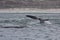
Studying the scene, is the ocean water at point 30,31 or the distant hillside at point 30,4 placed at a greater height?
the ocean water at point 30,31

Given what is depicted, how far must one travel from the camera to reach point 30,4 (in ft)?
44.2

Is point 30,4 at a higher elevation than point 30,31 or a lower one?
lower

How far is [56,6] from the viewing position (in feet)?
42.9

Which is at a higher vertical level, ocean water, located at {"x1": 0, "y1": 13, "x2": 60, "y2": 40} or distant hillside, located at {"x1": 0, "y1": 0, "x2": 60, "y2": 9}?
ocean water, located at {"x1": 0, "y1": 13, "x2": 60, "y2": 40}

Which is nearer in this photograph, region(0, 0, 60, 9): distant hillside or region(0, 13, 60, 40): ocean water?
region(0, 13, 60, 40): ocean water

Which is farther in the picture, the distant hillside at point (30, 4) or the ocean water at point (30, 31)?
the distant hillside at point (30, 4)

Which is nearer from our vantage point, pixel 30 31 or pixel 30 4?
pixel 30 31

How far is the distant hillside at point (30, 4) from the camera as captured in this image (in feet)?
42.9

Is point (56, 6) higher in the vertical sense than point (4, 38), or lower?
lower

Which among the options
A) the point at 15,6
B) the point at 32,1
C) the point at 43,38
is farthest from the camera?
the point at 32,1

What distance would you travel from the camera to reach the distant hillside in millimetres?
13063

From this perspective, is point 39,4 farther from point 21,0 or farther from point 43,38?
point 43,38

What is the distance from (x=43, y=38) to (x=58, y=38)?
0.23 meters

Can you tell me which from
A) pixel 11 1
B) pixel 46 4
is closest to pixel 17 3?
pixel 11 1
